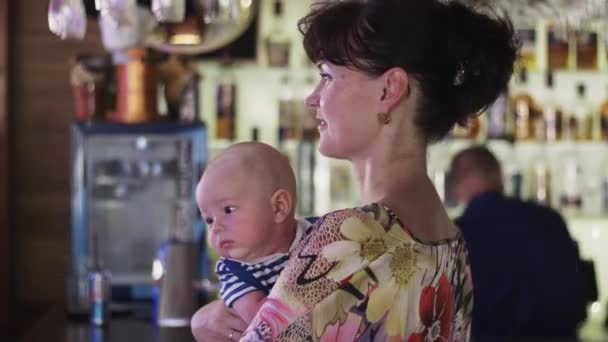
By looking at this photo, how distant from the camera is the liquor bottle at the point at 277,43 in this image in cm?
569

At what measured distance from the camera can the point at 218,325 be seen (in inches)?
63.2

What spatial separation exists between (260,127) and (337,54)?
4332mm

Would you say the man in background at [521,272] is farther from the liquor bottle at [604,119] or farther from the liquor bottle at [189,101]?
the liquor bottle at [604,119]

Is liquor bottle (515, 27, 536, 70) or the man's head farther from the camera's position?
liquor bottle (515, 27, 536, 70)

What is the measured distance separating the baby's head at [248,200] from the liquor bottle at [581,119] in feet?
14.6

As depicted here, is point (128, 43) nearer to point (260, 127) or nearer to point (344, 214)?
point (260, 127)

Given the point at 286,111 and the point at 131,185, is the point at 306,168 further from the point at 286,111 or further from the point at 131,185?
the point at 131,185

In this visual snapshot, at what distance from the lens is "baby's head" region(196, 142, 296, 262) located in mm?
1564

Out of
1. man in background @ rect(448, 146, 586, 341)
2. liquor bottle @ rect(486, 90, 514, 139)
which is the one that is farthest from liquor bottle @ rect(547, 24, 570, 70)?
man in background @ rect(448, 146, 586, 341)

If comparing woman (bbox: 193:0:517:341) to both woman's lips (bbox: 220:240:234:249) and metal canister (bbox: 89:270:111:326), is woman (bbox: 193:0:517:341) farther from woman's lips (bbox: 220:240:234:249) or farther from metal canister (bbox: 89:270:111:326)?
metal canister (bbox: 89:270:111:326)

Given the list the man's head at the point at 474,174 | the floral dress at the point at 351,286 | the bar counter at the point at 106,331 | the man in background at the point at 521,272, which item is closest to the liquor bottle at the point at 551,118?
the man's head at the point at 474,174

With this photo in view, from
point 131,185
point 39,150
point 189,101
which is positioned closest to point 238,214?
point 131,185

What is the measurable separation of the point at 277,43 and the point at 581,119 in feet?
5.19

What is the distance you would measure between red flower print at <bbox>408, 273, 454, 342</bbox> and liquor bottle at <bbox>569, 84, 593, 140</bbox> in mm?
4480
